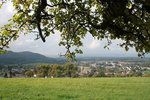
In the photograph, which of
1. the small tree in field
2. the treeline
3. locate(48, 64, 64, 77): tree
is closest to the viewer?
locate(48, 64, 64, 77): tree

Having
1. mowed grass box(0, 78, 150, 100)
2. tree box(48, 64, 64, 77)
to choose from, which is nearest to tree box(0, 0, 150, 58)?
mowed grass box(0, 78, 150, 100)

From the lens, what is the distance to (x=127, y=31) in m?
6.54

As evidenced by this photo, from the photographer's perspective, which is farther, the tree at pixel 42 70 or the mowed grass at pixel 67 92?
the tree at pixel 42 70

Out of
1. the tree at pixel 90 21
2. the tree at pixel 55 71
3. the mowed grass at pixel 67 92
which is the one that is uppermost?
the tree at pixel 90 21

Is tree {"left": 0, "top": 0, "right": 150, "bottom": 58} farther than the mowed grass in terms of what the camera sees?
No

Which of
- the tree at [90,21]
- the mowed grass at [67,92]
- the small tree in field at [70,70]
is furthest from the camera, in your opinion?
the small tree in field at [70,70]

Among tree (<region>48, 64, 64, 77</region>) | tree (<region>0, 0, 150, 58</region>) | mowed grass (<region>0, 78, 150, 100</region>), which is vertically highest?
tree (<region>0, 0, 150, 58</region>)

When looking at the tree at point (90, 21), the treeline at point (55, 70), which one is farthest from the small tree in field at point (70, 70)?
the tree at point (90, 21)

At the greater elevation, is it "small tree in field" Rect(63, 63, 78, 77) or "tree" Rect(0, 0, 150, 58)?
"tree" Rect(0, 0, 150, 58)

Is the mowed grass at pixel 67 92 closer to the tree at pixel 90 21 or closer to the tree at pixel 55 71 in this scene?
the tree at pixel 90 21

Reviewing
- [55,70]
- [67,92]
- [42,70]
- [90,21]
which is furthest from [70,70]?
[90,21]

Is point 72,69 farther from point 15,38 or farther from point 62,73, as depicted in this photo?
point 15,38

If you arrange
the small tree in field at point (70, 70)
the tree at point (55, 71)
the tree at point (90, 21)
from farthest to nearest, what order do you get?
the small tree in field at point (70, 70) < the tree at point (55, 71) < the tree at point (90, 21)

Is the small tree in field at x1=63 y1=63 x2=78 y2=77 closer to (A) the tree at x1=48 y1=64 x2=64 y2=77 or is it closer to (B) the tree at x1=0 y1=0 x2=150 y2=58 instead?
(A) the tree at x1=48 y1=64 x2=64 y2=77
